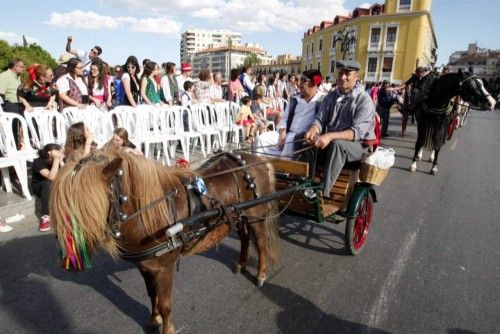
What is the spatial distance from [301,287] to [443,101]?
5856 millimetres

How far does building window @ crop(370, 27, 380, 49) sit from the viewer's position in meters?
46.2

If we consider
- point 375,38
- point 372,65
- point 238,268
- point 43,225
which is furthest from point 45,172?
point 375,38

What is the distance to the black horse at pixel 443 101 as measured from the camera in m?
6.77

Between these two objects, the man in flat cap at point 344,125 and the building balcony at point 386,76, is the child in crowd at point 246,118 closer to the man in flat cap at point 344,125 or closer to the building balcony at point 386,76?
the man in flat cap at point 344,125

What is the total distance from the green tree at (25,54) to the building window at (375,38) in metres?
40.9

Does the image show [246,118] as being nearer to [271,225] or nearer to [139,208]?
[271,225]

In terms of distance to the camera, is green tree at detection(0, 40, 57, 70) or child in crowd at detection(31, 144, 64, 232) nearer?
child in crowd at detection(31, 144, 64, 232)

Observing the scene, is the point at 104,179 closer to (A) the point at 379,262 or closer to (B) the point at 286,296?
(B) the point at 286,296

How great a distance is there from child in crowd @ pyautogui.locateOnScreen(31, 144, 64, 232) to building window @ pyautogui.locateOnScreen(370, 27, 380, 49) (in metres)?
50.2

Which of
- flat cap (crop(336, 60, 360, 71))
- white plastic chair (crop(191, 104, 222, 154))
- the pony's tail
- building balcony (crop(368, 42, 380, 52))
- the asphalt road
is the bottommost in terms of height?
the asphalt road

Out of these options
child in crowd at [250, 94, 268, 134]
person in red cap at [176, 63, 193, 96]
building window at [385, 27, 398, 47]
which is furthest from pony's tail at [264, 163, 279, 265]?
building window at [385, 27, 398, 47]

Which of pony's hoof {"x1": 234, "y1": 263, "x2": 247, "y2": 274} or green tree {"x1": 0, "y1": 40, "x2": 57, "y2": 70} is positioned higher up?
green tree {"x1": 0, "y1": 40, "x2": 57, "y2": 70}

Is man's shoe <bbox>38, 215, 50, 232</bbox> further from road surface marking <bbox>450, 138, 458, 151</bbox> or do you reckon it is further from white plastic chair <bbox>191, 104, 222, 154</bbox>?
road surface marking <bbox>450, 138, 458, 151</bbox>

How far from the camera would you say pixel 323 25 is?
58.1m
